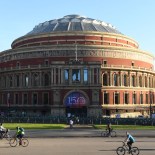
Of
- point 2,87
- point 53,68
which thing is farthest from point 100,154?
point 2,87

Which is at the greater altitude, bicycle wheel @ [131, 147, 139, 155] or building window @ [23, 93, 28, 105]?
building window @ [23, 93, 28, 105]

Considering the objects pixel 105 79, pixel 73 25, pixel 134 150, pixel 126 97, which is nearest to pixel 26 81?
pixel 105 79

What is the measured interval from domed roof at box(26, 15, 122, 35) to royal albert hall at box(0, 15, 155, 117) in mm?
356

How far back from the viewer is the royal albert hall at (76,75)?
70.3 metres

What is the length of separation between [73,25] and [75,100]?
25753 millimetres

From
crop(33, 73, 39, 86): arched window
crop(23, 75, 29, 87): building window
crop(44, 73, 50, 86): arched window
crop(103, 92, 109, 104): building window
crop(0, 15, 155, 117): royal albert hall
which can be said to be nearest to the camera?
crop(0, 15, 155, 117): royal albert hall

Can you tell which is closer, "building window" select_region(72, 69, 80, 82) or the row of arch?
"building window" select_region(72, 69, 80, 82)

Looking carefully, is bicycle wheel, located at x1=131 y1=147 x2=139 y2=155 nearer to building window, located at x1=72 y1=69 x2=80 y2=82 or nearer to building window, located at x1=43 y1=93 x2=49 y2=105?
building window, located at x1=72 y1=69 x2=80 y2=82

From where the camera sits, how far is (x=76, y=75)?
232 ft

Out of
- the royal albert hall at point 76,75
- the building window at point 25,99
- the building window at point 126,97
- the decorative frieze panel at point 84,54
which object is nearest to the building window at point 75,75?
the royal albert hall at point 76,75

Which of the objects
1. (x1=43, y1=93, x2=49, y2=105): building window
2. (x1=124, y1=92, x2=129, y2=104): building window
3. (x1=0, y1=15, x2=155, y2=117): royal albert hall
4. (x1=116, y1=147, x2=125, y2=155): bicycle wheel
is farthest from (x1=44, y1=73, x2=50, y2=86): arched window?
(x1=116, y1=147, x2=125, y2=155): bicycle wheel

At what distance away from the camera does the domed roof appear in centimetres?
8654

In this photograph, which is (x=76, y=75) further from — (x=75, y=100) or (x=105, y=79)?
(x=105, y=79)

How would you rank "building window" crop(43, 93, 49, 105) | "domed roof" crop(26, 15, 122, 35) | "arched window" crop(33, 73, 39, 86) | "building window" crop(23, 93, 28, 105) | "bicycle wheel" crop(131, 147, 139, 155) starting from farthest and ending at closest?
1. "domed roof" crop(26, 15, 122, 35)
2. "building window" crop(23, 93, 28, 105)
3. "arched window" crop(33, 73, 39, 86)
4. "building window" crop(43, 93, 49, 105)
5. "bicycle wheel" crop(131, 147, 139, 155)
